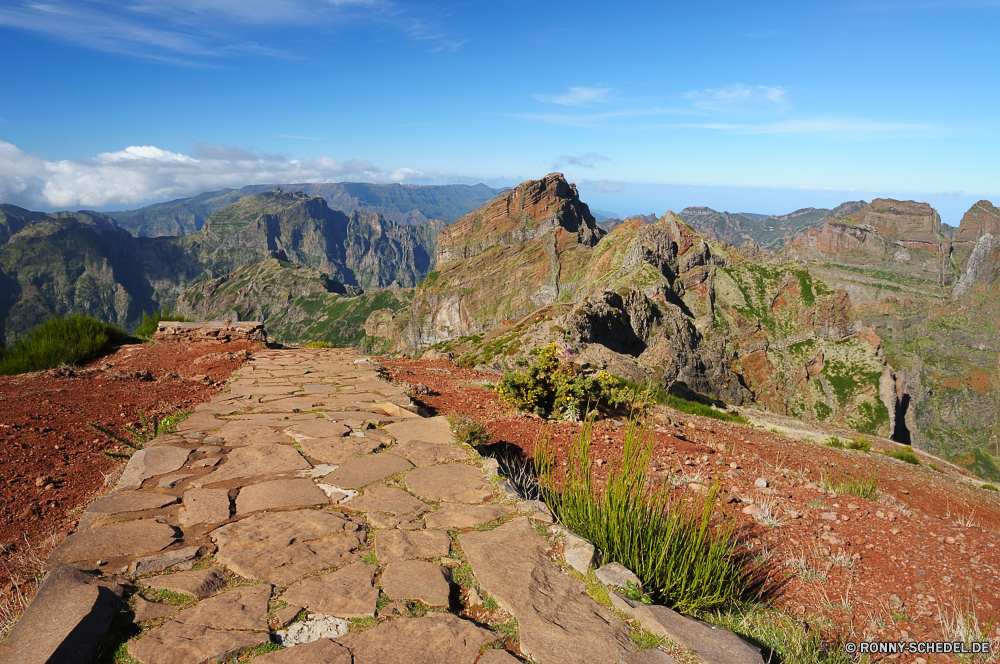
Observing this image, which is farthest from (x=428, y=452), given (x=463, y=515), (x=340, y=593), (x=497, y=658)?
(x=497, y=658)

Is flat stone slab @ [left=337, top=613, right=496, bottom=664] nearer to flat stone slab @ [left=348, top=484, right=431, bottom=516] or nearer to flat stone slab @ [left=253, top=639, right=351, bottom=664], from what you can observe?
flat stone slab @ [left=253, top=639, right=351, bottom=664]

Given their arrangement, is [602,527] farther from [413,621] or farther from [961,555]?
[961,555]

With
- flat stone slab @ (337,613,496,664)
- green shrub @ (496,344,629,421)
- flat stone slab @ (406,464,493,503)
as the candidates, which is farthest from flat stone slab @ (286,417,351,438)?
flat stone slab @ (337,613,496,664)

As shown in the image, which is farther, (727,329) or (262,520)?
(727,329)

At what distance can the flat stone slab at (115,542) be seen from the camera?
3029mm

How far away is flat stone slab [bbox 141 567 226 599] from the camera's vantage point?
110 inches

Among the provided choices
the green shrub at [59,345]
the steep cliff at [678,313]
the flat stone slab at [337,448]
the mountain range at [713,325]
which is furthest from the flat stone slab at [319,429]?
the steep cliff at [678,313]

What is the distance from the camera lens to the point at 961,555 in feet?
15.2

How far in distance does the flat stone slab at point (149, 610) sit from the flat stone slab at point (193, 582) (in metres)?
0.13

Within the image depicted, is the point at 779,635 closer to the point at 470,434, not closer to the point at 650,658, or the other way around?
the point at 650,658

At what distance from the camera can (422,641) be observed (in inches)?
97.3

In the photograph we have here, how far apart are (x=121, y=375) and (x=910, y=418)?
455ft

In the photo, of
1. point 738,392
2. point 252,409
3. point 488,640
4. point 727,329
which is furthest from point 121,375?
point 727,329

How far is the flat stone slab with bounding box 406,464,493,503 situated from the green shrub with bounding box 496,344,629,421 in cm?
336
